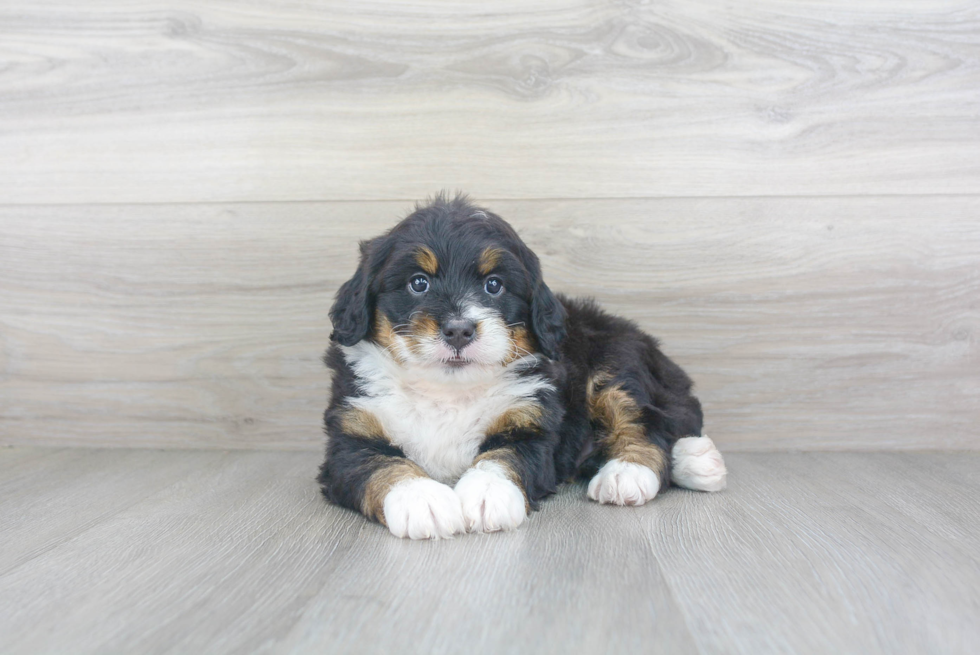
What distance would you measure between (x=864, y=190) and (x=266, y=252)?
7.60ft

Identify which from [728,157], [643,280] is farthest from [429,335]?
[728,157]

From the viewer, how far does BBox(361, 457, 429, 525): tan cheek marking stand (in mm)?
1945

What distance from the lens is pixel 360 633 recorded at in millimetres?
1320

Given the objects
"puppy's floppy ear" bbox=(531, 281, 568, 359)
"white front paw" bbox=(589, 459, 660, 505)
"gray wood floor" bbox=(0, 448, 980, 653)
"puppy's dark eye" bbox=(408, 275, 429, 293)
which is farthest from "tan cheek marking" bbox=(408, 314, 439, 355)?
"white front paw" bbox=(589, 459, 660, 505)

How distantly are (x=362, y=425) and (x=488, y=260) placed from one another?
23.4 inches

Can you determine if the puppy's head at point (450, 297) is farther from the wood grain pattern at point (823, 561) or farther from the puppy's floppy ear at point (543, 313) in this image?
the wood grain pattern at point (823, 561)

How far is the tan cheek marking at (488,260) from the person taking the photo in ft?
6.96

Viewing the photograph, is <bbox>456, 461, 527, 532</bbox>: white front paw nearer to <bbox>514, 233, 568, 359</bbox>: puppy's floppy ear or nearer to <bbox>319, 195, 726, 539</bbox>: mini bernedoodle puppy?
<bbox>319, 195, 726, 539</bbox>: mini bernedoodle puppy

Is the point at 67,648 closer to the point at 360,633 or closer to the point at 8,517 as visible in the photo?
the point at 360,633

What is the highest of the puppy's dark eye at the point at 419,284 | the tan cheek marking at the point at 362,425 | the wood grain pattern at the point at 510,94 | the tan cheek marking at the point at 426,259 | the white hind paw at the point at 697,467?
the wood grain pattern at the point at 510,94

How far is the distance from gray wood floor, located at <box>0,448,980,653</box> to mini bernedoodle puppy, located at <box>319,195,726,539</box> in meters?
0.10

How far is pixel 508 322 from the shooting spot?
217cm

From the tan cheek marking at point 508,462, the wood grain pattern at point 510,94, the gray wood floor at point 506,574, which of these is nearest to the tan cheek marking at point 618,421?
the gray wood floor at point 506,574

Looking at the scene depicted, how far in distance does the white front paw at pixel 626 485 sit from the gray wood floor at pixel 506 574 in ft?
0.18
